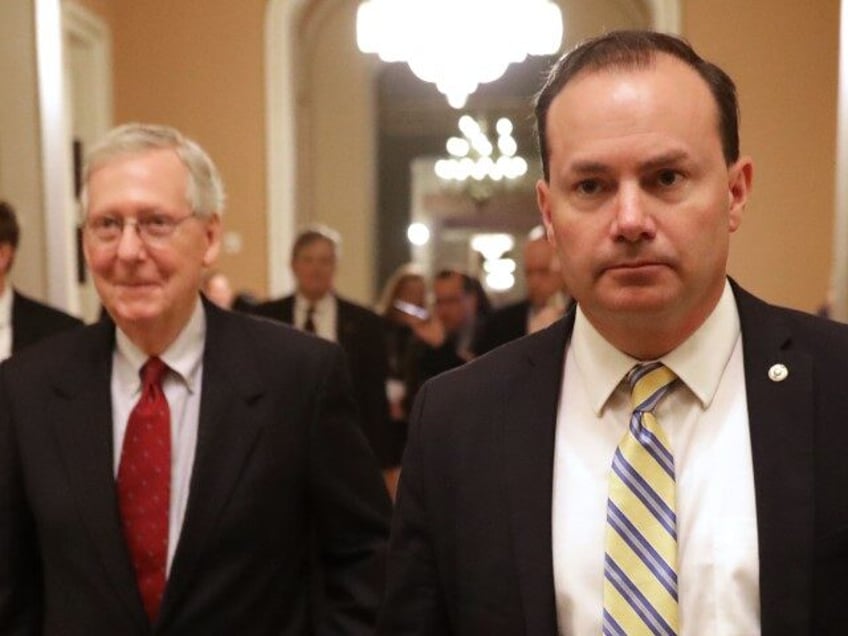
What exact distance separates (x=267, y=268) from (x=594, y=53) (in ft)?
21.1

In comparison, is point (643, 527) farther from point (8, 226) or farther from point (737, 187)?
point (8, 226)

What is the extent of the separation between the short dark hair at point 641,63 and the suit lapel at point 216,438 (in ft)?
2.39

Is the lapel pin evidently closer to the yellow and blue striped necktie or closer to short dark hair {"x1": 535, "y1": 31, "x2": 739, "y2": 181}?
the yellow and blue striped necktie

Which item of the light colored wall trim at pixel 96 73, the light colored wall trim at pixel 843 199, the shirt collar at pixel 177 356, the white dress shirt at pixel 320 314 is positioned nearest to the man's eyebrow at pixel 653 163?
the shirt collar at pixel 177 356

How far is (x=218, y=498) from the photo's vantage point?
5.76 ft

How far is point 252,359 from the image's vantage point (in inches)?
73.6

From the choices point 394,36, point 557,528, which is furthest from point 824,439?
point 394,36

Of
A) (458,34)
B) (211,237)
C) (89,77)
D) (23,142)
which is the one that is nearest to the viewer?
(211,237)

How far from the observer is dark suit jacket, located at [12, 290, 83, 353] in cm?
300

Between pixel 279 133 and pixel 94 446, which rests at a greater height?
pixel 279 133

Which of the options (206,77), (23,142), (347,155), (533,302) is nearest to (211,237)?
(23,142)

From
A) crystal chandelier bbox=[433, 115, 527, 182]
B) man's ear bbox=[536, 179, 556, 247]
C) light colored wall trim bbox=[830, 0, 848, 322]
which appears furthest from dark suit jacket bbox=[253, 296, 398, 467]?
crystal chandelier bbox=[433, 115, 527, 182]

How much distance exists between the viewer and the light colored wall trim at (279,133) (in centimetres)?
750

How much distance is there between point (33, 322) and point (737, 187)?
224 cm
